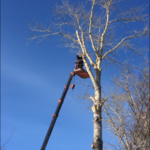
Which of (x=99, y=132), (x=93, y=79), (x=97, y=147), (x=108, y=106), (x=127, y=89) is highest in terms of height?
(x=127, y=89)

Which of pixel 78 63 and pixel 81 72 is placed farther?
pixel 78 63

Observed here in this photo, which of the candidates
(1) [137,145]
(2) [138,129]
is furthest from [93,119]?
(1) [137,145]

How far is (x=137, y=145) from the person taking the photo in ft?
22.4

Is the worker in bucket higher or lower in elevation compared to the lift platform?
higher

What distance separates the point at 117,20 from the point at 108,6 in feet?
2.38

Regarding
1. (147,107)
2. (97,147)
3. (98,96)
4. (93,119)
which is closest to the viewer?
(97,147)

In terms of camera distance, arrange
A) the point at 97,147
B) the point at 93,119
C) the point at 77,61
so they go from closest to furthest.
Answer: the point at 97,147, the point at 93,119, the point at 77,61

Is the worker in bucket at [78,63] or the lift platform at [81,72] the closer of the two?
the lift platform at [81,72]

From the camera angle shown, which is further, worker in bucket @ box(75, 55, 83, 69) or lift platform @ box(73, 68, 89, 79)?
worker in bucket @ box(75, 55, 83, 69)

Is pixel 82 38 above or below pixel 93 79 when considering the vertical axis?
above

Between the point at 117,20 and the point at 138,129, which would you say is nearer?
the point at 138,129

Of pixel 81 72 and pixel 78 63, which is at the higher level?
pixel 78 63

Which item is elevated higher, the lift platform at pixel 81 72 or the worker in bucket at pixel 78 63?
the worker in bucket at pixel 78 63

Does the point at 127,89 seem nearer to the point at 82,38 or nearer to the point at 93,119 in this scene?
the point at 82,38
